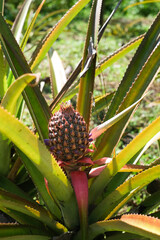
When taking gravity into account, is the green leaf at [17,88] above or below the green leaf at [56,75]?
below

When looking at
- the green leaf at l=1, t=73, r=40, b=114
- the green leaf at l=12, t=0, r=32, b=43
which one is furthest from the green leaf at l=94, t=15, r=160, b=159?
the green leaf at l=12, t=0, r=32, b=43

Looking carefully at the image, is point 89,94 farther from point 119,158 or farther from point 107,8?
point 107,8

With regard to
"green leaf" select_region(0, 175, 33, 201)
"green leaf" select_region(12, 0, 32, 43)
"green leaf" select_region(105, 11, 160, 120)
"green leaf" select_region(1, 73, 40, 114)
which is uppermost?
"green leaf" select_region(12, 0, 32, 43)

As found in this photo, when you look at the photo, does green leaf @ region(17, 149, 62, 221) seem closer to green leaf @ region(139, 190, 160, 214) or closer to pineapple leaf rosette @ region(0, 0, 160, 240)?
pineapple leaf rosette @ region(0, 0, 160, 240)

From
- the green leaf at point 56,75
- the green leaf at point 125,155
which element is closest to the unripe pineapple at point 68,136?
the green leaf at point 125,155

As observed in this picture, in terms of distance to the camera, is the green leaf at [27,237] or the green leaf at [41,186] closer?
the green leaf at [27,237]

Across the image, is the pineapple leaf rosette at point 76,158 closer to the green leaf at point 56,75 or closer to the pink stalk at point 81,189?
the pink stalk at point 81,189

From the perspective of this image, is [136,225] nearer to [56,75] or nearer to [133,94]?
[133,94]
